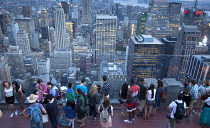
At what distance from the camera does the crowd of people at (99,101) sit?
3.65m

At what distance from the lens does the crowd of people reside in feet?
12.0

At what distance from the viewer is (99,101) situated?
168 inches

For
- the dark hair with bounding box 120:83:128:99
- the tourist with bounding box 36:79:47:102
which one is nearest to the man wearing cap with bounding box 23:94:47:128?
the tourist with bounding box 36:79:47:102

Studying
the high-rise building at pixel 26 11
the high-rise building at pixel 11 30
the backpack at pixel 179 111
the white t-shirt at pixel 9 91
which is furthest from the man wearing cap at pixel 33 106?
the high-rise building at pixel 26 11

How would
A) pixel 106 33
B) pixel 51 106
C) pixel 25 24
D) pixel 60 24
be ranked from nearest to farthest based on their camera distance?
pixel 51 106, pixel 106 33, pixel 25 24, pixel 60 24

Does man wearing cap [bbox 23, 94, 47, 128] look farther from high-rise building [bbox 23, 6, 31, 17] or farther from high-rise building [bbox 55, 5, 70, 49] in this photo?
high-rise building [bbox 23, 6, 31, 17]

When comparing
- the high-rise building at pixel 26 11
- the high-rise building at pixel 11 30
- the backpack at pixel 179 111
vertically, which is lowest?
the high-rise building at pixel 11 30

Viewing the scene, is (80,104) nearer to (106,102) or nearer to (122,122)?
(106,102)

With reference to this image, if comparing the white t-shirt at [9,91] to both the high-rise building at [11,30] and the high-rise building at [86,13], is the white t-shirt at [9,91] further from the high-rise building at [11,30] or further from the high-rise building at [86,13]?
the high-rise building at [86,13]

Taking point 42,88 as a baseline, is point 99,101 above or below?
below

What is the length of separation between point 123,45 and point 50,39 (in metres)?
35.0

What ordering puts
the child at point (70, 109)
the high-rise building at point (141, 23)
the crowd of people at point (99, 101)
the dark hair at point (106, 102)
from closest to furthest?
the dark hair at point (106, 102) < the crowd of people at point (99, 101) < the child at point (70, 109) < the high-rise building at point (141, 23)

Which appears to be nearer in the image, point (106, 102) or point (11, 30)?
point (106, 102)

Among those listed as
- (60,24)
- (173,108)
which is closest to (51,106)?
(173,108)
